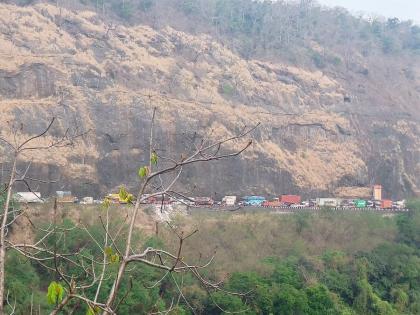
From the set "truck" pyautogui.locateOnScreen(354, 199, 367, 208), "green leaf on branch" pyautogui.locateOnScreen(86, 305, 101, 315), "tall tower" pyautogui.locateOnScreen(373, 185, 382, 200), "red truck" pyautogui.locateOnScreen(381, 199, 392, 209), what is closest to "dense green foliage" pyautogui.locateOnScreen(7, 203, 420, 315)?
"red truck" pyautogui.locateOnScreen(381, 199, 392, 209)

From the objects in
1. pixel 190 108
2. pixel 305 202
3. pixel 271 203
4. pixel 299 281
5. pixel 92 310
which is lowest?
pixel 299 281

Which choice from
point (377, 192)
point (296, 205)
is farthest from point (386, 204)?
point (296, 205)

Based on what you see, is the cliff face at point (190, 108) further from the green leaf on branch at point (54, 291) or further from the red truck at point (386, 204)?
the green leaf on branch at point (54, 291)

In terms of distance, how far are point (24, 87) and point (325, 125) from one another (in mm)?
21595

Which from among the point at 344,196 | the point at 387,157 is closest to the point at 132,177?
the point at 344,196

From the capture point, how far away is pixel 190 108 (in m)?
40.9

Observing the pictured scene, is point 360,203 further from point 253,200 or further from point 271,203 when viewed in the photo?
point 253,200

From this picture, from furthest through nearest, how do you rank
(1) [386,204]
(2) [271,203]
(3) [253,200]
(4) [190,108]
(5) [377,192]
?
(5) [377,192] < (1) [386,204] < (4) [190,108] < (3) [253,200] < (2) [271,203]

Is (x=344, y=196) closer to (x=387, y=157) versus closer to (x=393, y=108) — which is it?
(x=387, y=157)

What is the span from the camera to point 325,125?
46188 millimetres

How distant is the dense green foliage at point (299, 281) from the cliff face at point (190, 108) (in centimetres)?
931

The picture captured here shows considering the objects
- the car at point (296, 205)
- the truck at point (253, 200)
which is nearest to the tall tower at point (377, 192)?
the car at point (296, 205)

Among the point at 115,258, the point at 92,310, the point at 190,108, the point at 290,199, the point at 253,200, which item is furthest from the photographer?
the point at 190,108

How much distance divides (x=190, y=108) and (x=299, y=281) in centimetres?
1807
